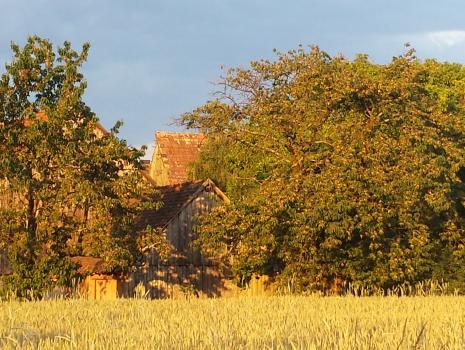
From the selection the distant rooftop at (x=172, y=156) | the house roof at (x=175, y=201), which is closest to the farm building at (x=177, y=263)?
the house roof at (x=175, y=201)

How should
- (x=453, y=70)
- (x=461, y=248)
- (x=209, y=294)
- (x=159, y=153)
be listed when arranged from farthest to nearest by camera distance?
(x=159, y=153), (x=453, y=70), (x=209, y=294), (x=461, y=248)

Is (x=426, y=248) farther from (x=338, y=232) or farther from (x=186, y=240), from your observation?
(x=186, y=240)

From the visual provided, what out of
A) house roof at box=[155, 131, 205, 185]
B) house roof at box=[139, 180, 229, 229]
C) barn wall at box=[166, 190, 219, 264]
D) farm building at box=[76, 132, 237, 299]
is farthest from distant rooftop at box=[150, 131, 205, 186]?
barn wall at box=[166, 190, 219, 264]

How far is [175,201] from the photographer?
39.1 m

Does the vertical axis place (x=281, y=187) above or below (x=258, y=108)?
below

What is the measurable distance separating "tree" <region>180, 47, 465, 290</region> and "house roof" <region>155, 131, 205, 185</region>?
2005 cm

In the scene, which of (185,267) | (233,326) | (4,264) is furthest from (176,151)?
(233,326)

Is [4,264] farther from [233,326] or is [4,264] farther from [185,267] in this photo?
[233,326]

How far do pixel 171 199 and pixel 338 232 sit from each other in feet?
42.2

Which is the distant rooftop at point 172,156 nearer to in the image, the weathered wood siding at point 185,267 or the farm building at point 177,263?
the farm building at point 177,263

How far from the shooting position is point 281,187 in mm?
30312

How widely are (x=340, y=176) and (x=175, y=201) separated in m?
11.4

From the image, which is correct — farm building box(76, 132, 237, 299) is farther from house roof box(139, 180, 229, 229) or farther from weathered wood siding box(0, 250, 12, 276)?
weathered wood siding box(0, 250, 12, 276)

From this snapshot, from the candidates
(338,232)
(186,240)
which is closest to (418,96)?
(338,232)
